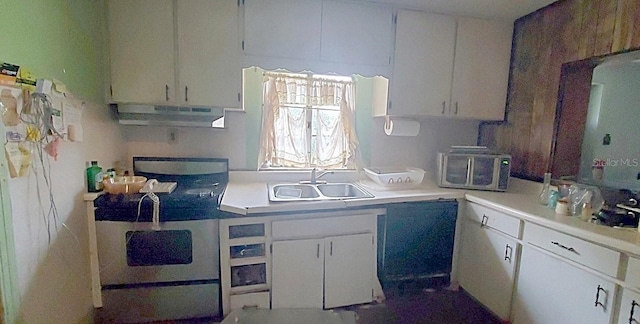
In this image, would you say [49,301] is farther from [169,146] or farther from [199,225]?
[169,146]

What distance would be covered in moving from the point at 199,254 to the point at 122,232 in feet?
1.55

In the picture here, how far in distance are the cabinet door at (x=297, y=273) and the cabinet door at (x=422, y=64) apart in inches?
51.0

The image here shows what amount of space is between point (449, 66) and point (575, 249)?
5.21 ft

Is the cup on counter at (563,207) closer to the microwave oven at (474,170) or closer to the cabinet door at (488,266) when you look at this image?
the cabinet door at (488,266)

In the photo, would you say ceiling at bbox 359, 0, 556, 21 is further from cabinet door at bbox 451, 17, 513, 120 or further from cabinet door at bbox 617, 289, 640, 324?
cabinet door at bbox 617, 289, 640, 324

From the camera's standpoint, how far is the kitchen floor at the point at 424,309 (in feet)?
6.66

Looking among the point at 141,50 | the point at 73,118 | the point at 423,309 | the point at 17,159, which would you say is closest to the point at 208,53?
the point at 141,50

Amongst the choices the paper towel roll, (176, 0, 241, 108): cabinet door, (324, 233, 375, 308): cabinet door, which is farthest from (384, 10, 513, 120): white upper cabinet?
(176, 0, 241, 108): cabinet door

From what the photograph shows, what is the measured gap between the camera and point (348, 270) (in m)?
2.09

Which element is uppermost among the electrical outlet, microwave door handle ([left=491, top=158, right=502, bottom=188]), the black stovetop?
the electrical outlet

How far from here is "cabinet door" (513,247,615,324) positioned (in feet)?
4.72

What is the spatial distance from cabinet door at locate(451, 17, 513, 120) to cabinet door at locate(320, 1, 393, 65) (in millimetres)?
677

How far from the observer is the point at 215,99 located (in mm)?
2082

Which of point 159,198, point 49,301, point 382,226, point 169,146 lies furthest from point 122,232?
point 382,226
